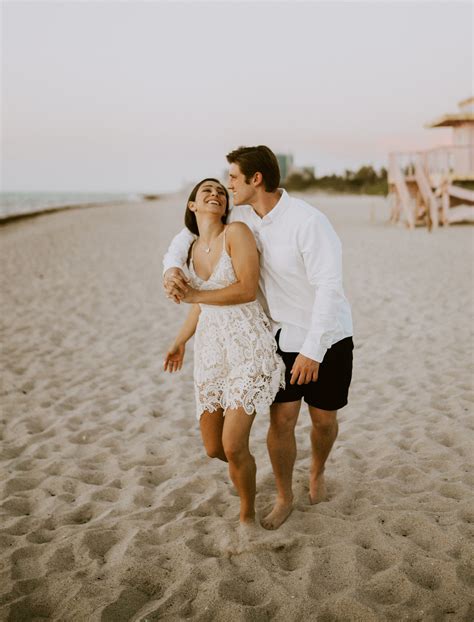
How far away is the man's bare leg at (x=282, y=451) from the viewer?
2.89m

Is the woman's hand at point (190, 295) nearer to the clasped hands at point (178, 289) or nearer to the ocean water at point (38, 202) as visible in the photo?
the clasped hands at point (178, 289)

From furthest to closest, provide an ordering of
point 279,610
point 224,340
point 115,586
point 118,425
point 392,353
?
point 392,353
point 118,425
point 224,340
point 115,586
point 279,610

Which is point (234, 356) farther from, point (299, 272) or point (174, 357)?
point (174, 357)

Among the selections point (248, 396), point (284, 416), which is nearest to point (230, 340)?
point (248, 396)

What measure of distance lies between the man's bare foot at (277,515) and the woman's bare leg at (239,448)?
0.21 metres

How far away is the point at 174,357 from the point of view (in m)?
3.26

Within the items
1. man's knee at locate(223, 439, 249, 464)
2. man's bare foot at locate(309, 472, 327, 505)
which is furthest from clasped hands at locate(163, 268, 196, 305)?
man's bare foot at locate(309, 472, 327, 505)

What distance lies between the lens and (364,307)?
822 centimetres

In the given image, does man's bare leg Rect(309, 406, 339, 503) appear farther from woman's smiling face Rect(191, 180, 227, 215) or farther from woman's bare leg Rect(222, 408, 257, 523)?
woman's smiling face Rect(191, 180, 227, 215)

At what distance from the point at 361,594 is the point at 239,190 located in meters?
1.85

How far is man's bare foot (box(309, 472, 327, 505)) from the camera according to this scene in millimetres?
3262

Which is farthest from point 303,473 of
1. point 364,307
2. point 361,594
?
point 364,307

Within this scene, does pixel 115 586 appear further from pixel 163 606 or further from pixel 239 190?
pixel 239 190

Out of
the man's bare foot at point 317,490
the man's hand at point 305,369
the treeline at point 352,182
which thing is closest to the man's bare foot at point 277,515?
the man's bare foot at point 317,490
